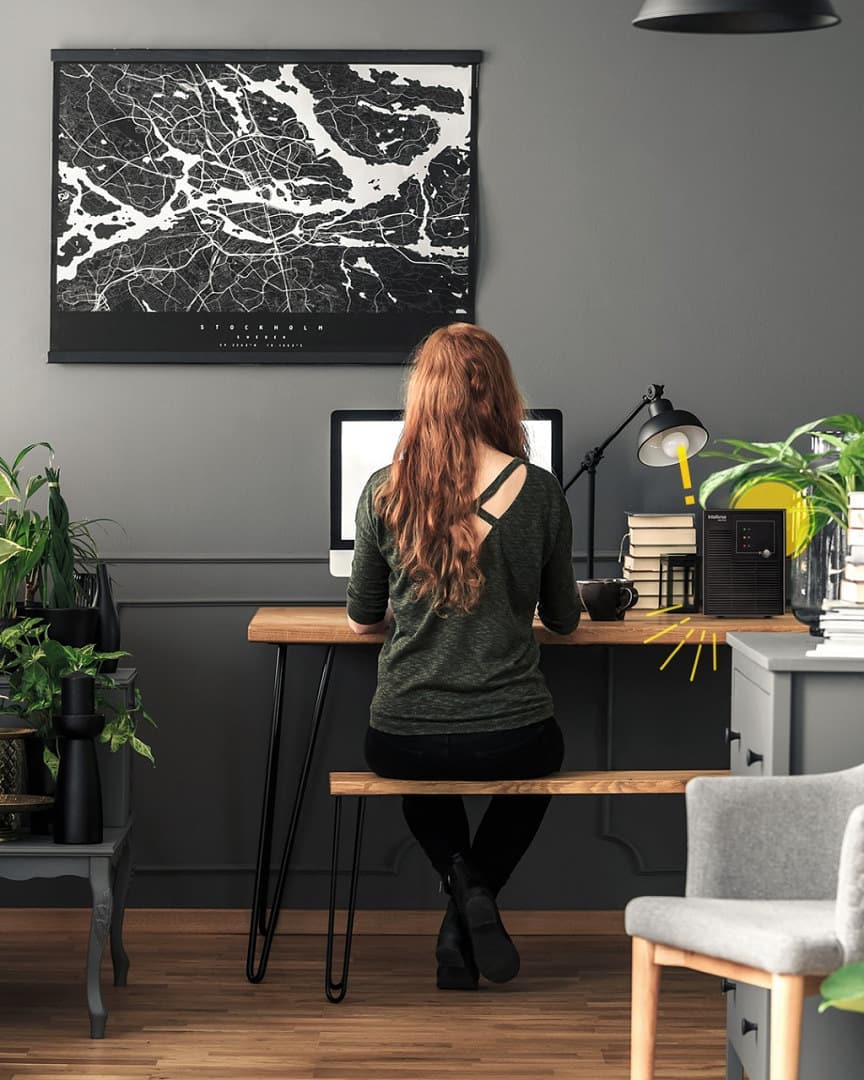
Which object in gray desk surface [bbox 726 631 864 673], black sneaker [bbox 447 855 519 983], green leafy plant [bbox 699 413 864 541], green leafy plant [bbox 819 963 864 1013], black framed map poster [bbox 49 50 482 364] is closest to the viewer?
green leafy plant [bbox 819 963 864 1013]

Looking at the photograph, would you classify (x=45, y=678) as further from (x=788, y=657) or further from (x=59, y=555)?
(x=788, y=657)

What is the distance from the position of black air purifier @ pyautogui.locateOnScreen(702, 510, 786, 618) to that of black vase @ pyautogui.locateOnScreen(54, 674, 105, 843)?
4.79 feet

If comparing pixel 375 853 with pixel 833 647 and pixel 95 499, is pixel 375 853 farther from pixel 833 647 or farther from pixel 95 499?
pixel 833 647

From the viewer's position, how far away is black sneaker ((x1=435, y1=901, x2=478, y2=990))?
3.24 m

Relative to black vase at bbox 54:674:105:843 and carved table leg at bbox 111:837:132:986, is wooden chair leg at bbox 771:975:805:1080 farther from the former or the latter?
carved table leg at bbox 111:837:132:986

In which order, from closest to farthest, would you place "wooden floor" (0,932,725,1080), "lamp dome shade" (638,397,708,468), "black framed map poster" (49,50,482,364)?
"wooden floor" (0,932,725,1080) → "lamp dome shade" (638,397,708,468) → "black framed map poster" (49,50,482,364)

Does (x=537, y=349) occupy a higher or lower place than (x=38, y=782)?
higher

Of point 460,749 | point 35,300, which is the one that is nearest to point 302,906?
point 460,749

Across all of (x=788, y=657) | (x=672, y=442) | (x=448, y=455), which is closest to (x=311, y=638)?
(x=448, y=455)

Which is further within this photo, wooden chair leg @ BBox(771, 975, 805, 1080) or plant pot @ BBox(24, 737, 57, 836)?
plant pot @ BBox(24, 737, 57, 836)

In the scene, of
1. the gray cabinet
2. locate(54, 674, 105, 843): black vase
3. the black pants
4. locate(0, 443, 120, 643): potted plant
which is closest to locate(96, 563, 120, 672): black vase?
locate(0, 443, 120, 643): potted plant

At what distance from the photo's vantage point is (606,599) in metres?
3.35

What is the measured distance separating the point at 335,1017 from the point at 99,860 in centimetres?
62

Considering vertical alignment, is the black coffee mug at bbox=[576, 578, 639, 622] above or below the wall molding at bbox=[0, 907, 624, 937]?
above
